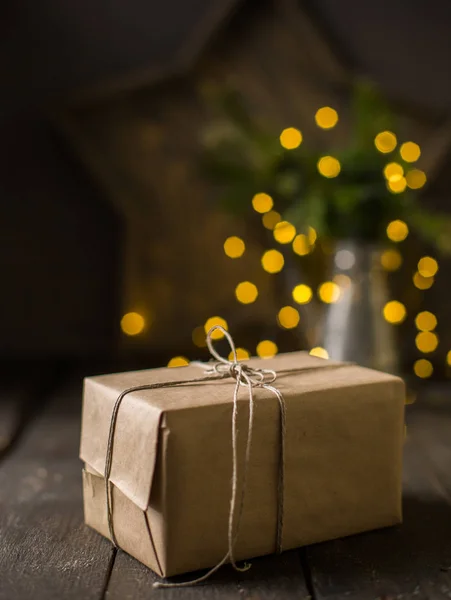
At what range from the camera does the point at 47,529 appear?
91 cm

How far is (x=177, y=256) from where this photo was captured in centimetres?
193

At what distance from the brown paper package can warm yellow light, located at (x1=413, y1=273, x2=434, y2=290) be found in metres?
1.05

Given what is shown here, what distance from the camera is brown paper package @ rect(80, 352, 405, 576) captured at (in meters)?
0.75

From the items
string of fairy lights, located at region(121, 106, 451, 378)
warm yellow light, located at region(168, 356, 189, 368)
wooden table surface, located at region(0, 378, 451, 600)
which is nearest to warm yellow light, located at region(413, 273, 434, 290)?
string of fairy lights, located at region(121, 106, 451, 378)

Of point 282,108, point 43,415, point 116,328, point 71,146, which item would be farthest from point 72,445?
point 282,108

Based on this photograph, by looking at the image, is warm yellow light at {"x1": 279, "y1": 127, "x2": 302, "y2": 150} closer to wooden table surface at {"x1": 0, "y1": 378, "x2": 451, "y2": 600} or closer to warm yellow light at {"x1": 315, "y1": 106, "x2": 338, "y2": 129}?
warm yellow light at {"x1": 315, "y1": 106, "x2": 338, "y2": 129}

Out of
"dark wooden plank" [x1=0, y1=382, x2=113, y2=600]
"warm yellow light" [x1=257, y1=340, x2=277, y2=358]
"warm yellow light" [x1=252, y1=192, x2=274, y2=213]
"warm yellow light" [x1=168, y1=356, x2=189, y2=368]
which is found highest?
"warm yellow light" [x1=252, y1=192, x2=274, y2=213]

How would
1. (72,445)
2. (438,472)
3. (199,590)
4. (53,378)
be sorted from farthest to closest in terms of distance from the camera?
1. (53,378)
2. (72,445)
3. (438,472)
4. (199,590)

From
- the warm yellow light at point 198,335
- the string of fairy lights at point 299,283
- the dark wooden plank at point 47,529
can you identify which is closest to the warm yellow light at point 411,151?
the string of fairy lights at point 299,283

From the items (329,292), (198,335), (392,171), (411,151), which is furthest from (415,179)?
(198,335)

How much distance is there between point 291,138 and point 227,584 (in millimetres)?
1241

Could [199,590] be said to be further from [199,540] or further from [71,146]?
[71,146]

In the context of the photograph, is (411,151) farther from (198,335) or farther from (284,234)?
(198,335)

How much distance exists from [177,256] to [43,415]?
622 millimetres
